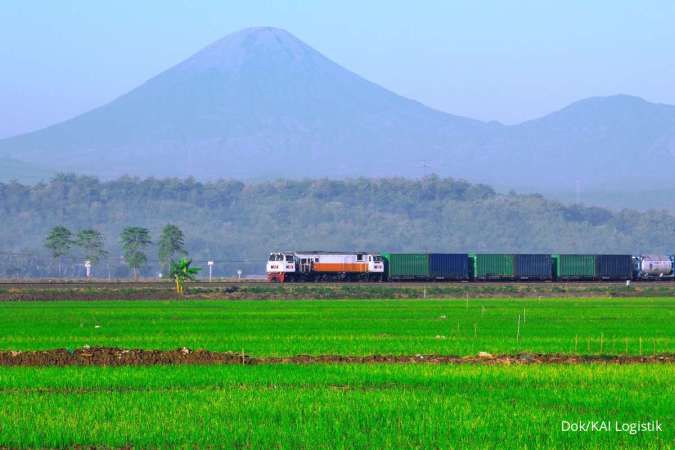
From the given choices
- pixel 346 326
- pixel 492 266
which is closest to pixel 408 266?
pixel 492 266

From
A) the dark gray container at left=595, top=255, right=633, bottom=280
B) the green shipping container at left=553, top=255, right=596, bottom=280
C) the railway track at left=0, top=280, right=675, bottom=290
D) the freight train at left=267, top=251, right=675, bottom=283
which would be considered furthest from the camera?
the dark gray container at left=595, top=255, right=633, bottom=280

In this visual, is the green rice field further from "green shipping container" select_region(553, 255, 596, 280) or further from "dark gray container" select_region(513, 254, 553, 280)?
"green shipping container" select_region(553, 255, 596, 280)

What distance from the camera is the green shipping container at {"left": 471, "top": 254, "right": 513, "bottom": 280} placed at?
14562 centimetres

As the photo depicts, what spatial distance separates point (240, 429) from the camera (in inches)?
1162

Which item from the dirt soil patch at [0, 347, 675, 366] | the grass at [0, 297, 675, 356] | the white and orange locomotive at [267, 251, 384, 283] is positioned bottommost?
the dirt soil patch at [0, 347, 675, 366]

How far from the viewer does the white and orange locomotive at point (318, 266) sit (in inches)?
5531

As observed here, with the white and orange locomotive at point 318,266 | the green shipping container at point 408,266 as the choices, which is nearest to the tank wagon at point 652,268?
the green shipping container at point 408,266

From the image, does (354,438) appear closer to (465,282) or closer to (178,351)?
(178,351)

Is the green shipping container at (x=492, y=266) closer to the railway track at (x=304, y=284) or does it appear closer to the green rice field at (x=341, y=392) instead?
the railway track at (x=304, y=284)

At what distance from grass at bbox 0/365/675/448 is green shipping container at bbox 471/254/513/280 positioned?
334ft

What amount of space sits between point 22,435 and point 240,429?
4860mm

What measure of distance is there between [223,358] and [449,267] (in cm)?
10085

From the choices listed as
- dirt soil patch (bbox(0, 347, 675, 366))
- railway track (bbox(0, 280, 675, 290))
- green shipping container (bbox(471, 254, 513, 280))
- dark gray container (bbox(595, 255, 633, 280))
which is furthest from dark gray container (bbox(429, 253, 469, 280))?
dirt soil patch (bbox(0, 347, 675, 366))

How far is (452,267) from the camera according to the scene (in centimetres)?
14625
